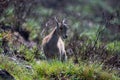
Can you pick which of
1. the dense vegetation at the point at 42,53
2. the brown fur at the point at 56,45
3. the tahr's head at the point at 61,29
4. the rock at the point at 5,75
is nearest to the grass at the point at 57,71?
the dense vegetation at the point at 42,53

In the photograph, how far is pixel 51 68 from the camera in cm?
1010

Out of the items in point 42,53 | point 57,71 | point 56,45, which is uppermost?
point 56,45

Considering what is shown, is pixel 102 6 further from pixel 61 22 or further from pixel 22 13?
pixel 61 22

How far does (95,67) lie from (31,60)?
1.95 metres


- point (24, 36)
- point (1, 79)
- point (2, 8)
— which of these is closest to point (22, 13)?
point (24, 36)

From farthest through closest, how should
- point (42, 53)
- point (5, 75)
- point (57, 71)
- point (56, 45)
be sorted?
point (42, 53) → point (56, 45) → point (57, 71) → point (5, 75)

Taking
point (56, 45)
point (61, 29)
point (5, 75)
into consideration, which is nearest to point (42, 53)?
point (56, 45)

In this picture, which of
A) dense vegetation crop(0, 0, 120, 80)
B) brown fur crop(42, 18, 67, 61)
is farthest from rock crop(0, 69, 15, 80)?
brown fur crop(42, 18, 67, 61)

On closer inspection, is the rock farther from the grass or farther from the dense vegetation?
the grass

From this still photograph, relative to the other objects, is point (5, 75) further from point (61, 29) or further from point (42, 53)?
point (61, 29)

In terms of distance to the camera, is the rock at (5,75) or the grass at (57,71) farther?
the grass at (57,71)

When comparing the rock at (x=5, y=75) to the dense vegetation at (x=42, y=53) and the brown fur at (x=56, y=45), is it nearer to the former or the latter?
the dense vegetation at (x=42, y=53)

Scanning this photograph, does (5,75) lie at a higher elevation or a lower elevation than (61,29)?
lower

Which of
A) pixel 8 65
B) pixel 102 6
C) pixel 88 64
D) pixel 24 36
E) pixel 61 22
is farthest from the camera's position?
pixel 102 6
